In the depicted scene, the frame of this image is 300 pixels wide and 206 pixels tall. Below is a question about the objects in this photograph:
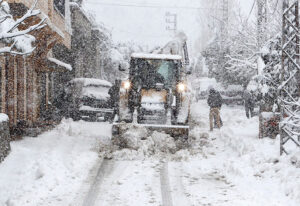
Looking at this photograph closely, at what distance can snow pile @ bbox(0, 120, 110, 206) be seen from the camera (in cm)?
686

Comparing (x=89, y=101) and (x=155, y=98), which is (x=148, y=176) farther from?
(x=89, y=101)

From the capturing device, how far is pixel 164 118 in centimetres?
1225

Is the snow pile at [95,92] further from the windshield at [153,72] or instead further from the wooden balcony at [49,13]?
the windshield at [153,72]

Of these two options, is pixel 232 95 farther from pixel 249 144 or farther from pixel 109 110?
pixel 249 144

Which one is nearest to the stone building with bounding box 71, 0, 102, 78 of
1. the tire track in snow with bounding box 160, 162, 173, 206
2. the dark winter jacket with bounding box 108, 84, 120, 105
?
the dark winter jacket with bounding box 108, 84, 120, 105

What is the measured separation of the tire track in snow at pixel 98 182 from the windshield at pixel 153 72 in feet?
11.8

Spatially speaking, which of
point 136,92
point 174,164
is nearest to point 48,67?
point 136,92

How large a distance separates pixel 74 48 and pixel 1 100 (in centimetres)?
1970

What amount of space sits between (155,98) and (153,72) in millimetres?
982

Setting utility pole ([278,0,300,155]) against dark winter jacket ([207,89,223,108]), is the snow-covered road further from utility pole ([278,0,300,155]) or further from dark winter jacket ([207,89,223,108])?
dark winter jacket ([207,89,223,108])

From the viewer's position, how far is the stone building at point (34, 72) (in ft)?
47.9

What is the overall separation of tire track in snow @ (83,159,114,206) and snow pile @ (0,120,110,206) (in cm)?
22

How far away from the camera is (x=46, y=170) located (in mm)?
8125

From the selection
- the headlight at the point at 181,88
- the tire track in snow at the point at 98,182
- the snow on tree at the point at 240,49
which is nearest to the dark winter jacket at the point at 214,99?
the snow on tree at the point at 240,49
